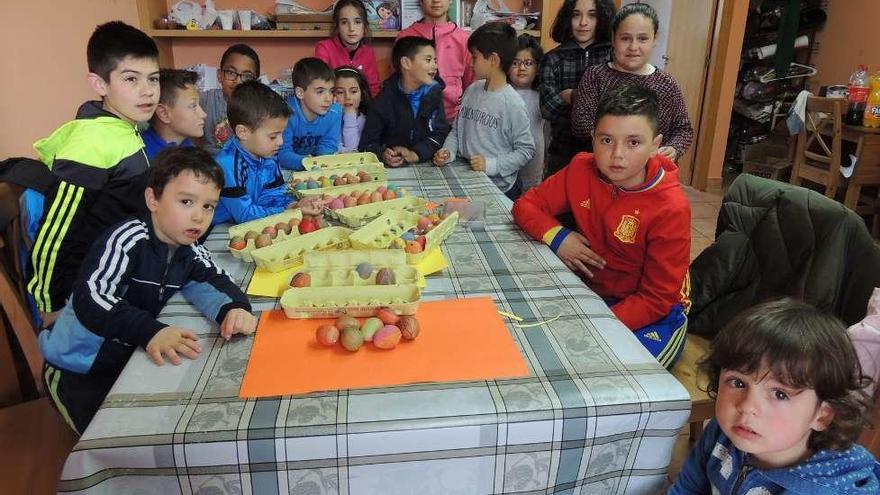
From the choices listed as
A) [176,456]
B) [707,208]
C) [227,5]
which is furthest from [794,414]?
[707,208]

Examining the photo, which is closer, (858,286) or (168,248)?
(168,248)

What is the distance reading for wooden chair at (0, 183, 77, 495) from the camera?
1.18m

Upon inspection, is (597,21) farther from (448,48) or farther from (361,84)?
(361,84)

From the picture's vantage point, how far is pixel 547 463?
2.77 ft

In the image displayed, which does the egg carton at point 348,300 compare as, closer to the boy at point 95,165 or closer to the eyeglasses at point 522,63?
the boy at point 95,165

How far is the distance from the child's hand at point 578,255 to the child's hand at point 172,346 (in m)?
0.87

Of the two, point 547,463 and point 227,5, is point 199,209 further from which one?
point 227,5

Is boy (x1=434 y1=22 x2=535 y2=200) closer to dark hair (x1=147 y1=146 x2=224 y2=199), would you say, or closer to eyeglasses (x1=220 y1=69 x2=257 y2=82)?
eyeglasses (x1=220 y1=69 x2=257 y2=82)

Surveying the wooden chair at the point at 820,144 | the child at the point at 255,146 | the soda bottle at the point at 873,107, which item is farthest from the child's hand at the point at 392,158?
the soda bottle at the point at 873,107

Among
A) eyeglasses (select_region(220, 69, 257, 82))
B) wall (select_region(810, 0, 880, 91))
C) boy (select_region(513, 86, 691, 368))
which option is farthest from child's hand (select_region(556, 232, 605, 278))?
wall (select_region(810, 0, 880, 91))

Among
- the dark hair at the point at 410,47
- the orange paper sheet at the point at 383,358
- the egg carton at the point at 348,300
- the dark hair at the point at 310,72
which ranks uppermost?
the dark hair at the point at 410,47

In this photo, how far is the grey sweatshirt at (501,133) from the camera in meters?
2.36

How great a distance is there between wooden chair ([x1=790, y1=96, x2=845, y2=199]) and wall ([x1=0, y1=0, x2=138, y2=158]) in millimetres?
4223

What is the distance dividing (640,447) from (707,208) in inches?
157
